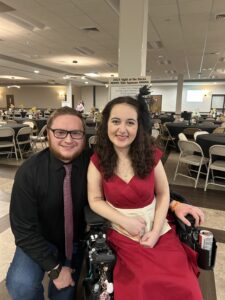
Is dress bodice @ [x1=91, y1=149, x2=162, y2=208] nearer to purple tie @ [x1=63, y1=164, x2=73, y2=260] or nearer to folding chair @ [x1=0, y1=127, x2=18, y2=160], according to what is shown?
purple tie @ [x1=63, y1=164, x2=73, y2=260]

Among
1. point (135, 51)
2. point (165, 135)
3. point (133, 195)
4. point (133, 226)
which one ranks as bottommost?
point (165, 135)

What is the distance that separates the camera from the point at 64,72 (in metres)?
13.6

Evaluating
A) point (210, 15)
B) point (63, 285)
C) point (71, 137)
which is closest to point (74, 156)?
point (71, 137)

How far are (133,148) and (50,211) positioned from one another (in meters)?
0.61

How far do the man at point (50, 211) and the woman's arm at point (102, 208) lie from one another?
0.06 meters

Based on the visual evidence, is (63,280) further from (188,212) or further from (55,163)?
(188,212)

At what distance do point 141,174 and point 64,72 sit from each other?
13245 mm

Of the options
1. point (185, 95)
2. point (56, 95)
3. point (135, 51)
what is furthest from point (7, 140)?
point (56, 95)

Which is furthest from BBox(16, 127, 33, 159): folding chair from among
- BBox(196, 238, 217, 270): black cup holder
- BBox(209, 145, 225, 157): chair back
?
BBox(196, 238, 217, 270): black cup holder

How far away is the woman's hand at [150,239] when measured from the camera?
4.24 ft

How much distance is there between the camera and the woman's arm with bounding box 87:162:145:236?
1.34 metres

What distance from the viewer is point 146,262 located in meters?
1.19

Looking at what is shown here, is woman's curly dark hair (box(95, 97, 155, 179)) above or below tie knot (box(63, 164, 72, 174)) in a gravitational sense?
above

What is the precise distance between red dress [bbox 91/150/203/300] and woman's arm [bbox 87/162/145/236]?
0.04 meters
